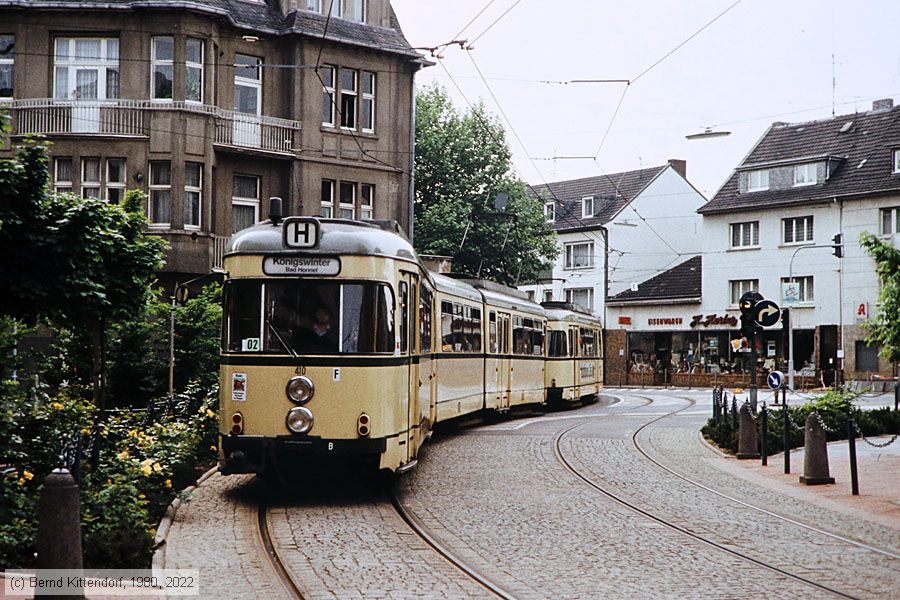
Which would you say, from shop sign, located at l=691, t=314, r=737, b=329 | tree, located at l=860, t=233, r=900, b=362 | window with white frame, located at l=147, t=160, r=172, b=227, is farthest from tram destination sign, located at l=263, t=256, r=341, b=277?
shop sign, located at l=691, t=314, r=737, b=329

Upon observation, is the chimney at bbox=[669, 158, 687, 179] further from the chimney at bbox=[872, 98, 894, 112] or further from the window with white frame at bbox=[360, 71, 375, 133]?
the window with white frame at bbox=[360, 71, 375, 133]

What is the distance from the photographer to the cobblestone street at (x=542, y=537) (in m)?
8.91

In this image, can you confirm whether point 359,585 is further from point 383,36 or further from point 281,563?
point 383,36

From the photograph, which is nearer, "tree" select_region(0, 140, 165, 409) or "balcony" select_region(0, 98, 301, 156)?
"tree" select_region(0, 140, 165, 409)

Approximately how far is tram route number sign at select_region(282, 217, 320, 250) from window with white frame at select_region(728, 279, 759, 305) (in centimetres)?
4880

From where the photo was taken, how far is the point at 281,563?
9422mm

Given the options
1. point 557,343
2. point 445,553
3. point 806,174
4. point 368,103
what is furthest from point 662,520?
point 806,174

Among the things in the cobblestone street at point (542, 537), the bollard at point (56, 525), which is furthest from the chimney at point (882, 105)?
the bollard at point (56, 525)

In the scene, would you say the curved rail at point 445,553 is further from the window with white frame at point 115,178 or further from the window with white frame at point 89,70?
the window with white frame at point 89,70

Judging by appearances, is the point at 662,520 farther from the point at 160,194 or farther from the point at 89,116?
the point at 89,116

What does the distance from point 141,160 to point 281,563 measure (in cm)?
2309

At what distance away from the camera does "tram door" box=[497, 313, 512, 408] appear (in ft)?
87.0

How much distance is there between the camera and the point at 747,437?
19812mm

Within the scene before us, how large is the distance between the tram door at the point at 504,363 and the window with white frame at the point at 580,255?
44.2 metres
